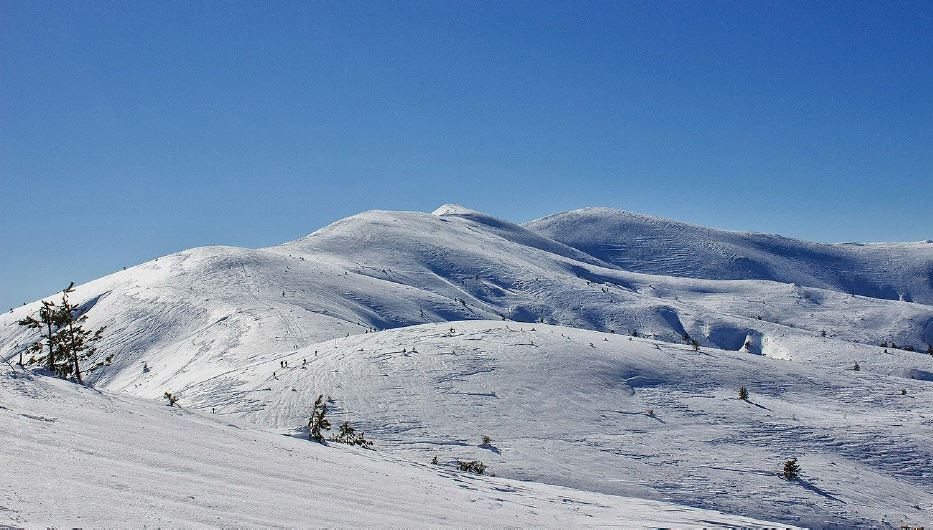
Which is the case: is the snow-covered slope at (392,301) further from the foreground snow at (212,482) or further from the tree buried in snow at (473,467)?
the foreground snow at (212,482)

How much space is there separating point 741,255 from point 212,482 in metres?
97.3

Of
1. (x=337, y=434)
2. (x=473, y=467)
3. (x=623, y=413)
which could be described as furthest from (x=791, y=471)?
(x=337, y=434)

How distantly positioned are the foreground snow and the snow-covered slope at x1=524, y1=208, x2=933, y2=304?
8150cm

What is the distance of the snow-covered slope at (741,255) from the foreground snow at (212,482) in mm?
81505

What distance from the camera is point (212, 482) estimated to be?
24.4 feet

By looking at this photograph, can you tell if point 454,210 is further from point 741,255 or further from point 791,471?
point 791,471

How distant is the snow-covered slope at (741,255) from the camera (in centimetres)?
9150

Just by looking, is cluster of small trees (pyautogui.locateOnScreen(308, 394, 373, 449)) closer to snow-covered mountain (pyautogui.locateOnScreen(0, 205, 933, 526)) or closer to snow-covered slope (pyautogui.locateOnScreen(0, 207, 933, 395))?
snow-covered mountain (pyautogui.locateOnScreen(0, 205, 933, 526))

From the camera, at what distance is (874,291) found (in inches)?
3656

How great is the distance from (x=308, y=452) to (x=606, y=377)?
10322mm

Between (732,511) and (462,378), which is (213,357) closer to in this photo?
(462,378)

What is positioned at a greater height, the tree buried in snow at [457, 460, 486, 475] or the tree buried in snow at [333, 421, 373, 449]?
the tree buried in snow at [333, 421, 373, 449]

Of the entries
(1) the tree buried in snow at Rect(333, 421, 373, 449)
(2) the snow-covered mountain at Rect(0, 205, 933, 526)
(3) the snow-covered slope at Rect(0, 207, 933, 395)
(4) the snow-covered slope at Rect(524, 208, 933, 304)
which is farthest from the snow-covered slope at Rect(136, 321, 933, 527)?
(4) the snow-covered slope at Rect(524, 208, 933, 304)

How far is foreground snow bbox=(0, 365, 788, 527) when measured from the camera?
19.7ft
